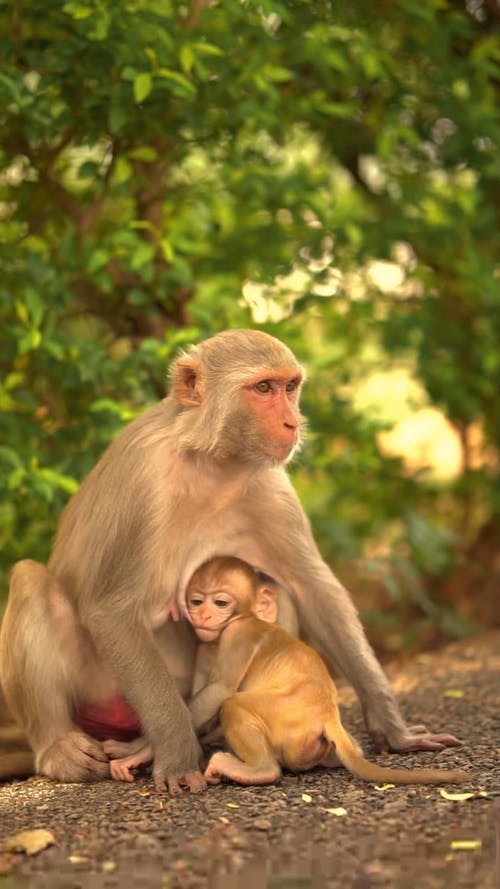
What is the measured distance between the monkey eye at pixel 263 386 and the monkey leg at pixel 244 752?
3.68 ft

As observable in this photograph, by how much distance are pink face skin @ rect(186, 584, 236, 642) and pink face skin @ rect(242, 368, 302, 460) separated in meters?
0.61

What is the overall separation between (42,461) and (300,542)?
193 centimetres

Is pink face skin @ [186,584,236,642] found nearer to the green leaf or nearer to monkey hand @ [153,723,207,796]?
monkey hand @ [153,723,207,796]

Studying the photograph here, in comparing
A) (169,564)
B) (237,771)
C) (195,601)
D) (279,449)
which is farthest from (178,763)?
(279,449)

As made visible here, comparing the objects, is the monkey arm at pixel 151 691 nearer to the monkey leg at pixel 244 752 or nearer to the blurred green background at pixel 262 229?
the monkey leg at pixel 244 752

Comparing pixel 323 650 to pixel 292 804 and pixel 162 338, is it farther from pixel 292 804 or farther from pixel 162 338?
pixel 162 338

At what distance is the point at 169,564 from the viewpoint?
507 cm

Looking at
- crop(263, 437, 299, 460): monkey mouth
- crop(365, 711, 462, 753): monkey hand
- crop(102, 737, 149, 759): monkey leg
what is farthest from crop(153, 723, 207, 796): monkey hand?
crop(263, 437, 299, 460): monkey mouth

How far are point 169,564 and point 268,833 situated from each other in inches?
53.1

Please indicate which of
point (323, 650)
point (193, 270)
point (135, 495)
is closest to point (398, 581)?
point (193, 270)

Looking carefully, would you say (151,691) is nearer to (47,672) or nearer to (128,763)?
(128,763)

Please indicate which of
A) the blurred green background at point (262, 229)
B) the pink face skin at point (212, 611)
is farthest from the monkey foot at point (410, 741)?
the blurred green background at point (262, 229)

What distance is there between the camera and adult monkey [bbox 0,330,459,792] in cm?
489

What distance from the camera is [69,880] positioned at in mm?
3693
